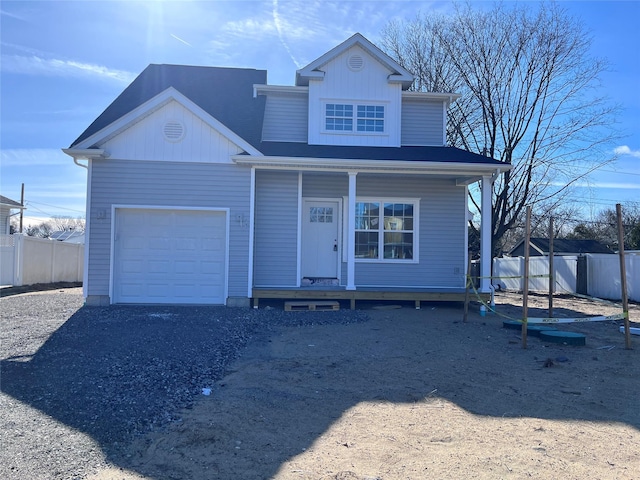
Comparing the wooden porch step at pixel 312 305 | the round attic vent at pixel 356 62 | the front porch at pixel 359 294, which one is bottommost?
the wooden porch step at pixel 312 305

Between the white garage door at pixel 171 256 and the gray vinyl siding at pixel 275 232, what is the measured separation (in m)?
1.15

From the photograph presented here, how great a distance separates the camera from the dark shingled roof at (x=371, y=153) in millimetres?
11539

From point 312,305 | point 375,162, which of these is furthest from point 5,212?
point 375,162

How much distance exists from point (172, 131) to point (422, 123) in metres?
6.77

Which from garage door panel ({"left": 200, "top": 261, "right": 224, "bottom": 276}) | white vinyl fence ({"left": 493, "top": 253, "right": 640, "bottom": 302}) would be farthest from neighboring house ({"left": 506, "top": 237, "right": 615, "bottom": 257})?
garage door panel ({"left": 200, "top": 261, "right": 224, "bottom": 276})

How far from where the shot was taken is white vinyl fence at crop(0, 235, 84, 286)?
15141 mm

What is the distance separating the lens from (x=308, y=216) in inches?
498

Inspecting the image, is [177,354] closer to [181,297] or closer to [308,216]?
[181,297]

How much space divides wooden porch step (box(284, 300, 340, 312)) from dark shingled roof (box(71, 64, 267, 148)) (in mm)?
3853

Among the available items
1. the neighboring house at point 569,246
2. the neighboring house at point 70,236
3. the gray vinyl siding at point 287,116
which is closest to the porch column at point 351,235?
the gray vinyl siding at point 287,116

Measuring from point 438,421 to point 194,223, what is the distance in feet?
25.9

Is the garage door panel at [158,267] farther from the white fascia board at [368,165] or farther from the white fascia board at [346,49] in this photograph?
the white fascia board at [346,49]

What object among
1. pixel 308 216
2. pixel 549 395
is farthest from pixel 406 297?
pixel 549 395

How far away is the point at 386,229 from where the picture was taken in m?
12.7
